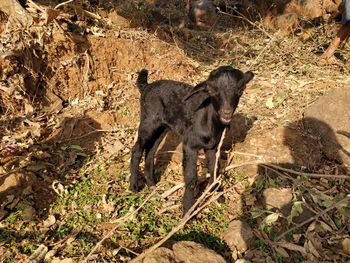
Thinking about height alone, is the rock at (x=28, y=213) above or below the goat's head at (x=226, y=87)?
below

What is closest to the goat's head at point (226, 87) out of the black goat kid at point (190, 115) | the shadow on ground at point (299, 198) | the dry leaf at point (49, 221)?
the black goat kid at point (190, 115)

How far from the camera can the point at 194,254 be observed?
3.73 m

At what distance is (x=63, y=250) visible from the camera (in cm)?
418

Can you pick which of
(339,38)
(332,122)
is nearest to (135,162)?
(332,122)

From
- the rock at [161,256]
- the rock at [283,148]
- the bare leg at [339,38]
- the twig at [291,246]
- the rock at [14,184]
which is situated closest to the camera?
the rock at [161,256]

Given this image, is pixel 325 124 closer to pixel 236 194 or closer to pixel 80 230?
pixel 236 194

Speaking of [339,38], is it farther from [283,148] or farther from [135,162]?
[135,162]

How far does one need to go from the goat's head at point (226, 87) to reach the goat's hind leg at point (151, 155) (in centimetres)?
155

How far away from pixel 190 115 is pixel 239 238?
5.70 ft

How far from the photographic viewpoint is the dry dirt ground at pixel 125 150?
14.1ft

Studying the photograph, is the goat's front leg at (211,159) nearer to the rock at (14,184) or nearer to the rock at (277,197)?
the rock at (277,197)

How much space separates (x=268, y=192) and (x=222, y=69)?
206 centimetres

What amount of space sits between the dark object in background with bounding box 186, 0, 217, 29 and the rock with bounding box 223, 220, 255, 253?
986cm

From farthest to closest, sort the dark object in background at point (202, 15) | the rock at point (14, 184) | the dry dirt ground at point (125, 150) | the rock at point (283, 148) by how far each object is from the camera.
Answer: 1. the dark object in background at point (202, 15)
2. the rock at point (283, 148)
3. the rock at point (14, 184)
4. the dry dirt ground at point (125, 150)
